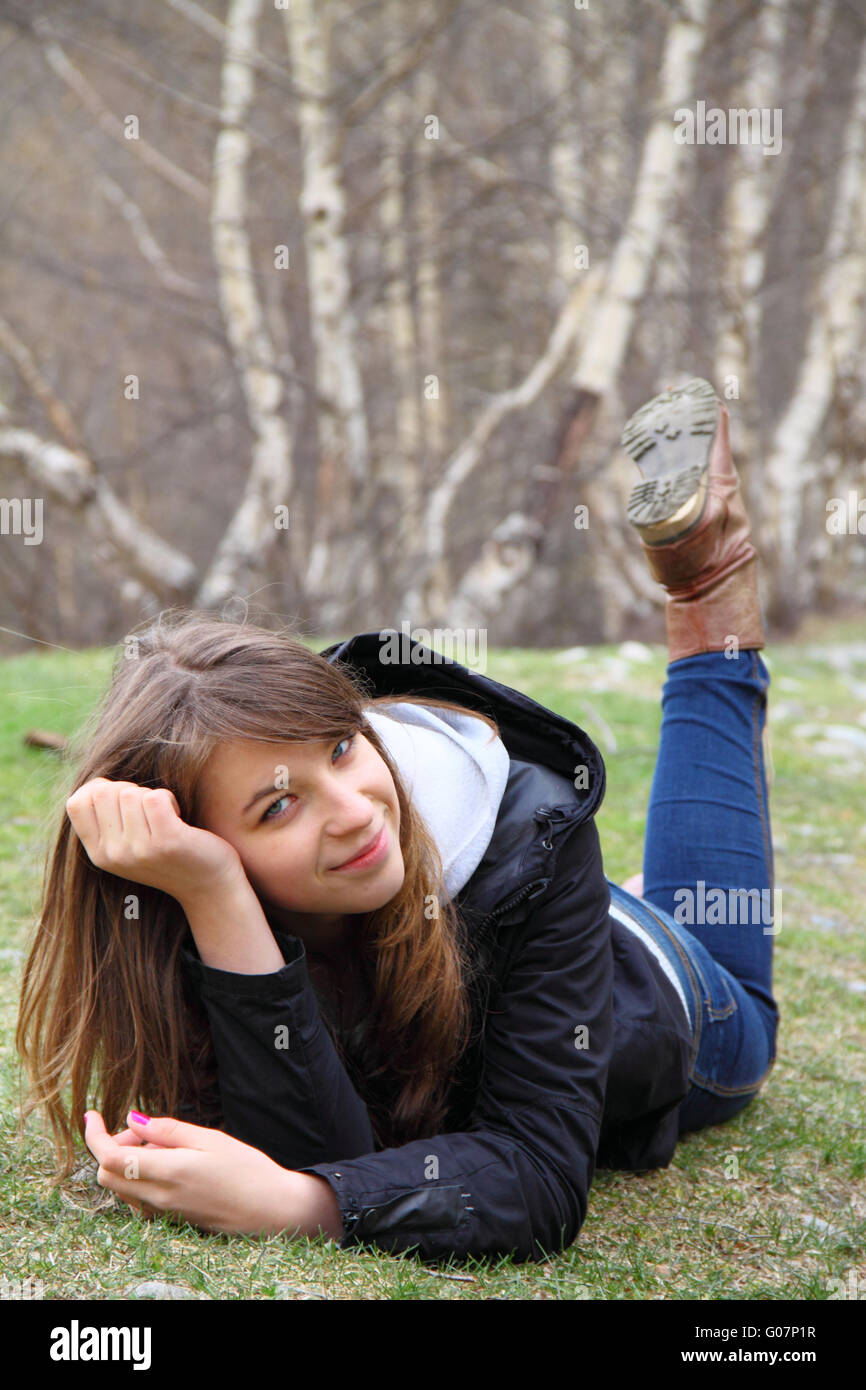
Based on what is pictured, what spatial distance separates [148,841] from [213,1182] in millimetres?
522

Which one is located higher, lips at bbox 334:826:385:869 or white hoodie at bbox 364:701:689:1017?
white hoodie at bbox 364:701:689:1017

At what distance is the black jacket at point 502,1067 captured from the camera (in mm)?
1976

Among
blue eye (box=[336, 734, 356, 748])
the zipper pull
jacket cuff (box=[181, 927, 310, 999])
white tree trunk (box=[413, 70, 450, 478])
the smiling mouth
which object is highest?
white tree trunk (box=[413, 70, 450, 478])

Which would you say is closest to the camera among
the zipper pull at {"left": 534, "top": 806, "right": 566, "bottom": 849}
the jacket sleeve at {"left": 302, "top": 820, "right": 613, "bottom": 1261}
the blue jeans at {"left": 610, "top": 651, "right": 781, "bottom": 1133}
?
the jacket sleeve at {"left": 302, "top": 820, "right": 613, "bottom": 1261}

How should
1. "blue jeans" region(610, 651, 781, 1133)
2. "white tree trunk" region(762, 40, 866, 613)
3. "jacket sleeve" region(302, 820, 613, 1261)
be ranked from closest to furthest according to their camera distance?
1. "jacket sleeve" region(302, 820, 613, 1261)
2. "blue jeans" region(610, 651, 781, 1133)
3. "white tree trunk" region(762, 40, 866, 613)

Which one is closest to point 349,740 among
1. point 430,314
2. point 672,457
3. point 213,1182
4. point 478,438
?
point 213,1182

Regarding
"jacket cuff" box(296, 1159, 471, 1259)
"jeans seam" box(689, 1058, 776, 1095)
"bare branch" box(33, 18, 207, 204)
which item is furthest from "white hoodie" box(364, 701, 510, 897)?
"bare branch" box(33, 18, 207, 204)

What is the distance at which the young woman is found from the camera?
6.36 feet

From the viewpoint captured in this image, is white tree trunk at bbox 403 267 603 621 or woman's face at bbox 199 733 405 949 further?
white tree trunk at bbox 403 267 603 621

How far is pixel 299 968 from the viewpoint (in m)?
2.01

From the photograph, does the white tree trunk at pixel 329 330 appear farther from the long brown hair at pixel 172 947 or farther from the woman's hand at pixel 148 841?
Answer: the woman's hand at pixel 148 841

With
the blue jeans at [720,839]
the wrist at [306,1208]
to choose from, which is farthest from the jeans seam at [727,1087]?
the wrist at [306,1208]

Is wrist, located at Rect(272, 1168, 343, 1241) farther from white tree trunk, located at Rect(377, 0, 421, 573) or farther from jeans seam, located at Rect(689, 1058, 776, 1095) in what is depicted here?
white tree trunk, located at Rect(377, 0, 421, 573)

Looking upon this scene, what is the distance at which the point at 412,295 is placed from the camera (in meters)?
11.9
